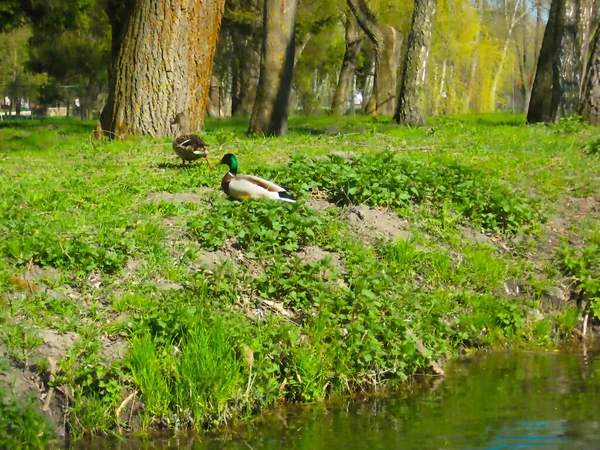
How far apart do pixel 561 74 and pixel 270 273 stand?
44.7 ft

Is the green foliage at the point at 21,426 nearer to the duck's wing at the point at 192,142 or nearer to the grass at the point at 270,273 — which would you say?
the grass at the point at 270,273

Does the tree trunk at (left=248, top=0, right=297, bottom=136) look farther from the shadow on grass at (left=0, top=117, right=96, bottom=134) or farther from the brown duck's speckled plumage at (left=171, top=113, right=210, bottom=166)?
the brown duck's speckled plumage at (left=171, top=113, right=210, bottom=166)

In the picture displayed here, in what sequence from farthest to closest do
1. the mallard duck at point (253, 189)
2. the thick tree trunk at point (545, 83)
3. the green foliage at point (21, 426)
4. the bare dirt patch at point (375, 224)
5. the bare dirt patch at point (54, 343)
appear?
the thick tree trunk at point (545, 83)
the bare dirt patch at point (375, 224)
the mallard duck at point (253, 189)
the bare dirt patch at point (54, 343)
the green foliage at point (21, 426)

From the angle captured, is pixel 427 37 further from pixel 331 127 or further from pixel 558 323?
pixel 558 323

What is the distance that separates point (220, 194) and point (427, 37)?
12239 millimetres

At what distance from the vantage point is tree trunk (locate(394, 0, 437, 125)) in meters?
22.5

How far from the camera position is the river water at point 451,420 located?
24.5 ft

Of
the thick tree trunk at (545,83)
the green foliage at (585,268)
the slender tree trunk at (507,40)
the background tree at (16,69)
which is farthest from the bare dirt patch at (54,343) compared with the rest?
the background tree at (16,69)

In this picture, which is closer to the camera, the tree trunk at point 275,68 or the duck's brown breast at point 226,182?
the duck's brown breast at point 226,182


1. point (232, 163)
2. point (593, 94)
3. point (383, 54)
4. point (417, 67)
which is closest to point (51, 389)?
point (232, 163)

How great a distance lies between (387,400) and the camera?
8797 mm

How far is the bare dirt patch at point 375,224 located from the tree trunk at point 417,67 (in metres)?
10.8

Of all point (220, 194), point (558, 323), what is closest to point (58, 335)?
point (220, 194)

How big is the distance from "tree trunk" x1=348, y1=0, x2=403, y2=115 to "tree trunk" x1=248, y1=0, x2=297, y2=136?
1441cm
